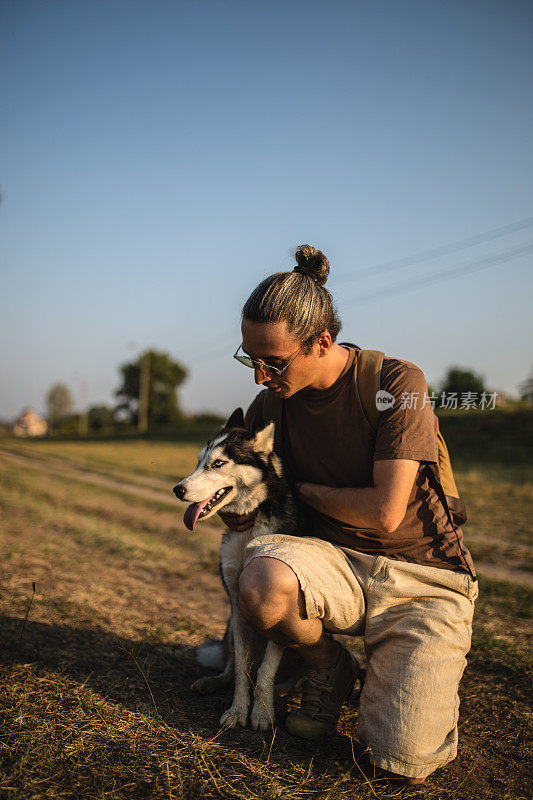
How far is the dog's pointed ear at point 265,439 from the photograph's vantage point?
327 cm

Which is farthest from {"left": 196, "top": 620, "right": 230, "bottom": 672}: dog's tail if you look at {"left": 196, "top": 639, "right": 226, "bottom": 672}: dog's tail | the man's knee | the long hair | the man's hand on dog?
the long hair

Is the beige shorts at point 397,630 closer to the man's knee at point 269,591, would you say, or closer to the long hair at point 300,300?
the man's knee at point 269,591

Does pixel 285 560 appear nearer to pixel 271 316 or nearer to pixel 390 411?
pixel 390 411

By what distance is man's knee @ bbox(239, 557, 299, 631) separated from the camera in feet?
8.51

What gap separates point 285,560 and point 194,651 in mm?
1693

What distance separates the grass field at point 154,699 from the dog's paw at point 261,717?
0.16ft

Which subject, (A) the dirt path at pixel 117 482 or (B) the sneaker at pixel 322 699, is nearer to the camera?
(B) the sneaker at pixel 322 699

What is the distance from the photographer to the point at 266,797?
216 cm

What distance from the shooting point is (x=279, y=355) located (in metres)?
2.90

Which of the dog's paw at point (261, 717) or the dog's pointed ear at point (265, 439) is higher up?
the dog's pointed ear at point (265, 439)

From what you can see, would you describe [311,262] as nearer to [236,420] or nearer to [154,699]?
[236,420]

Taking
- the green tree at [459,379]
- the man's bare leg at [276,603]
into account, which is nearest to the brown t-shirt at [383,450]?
the man's bare leg at [276,603]

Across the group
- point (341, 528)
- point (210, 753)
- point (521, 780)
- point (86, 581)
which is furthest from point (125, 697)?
point (86, 581)

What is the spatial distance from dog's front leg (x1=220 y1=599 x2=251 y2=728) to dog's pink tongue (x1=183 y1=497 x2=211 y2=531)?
1.84 feet
